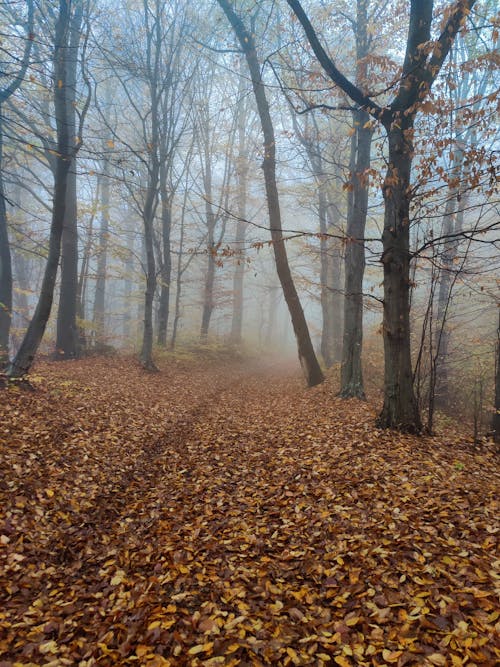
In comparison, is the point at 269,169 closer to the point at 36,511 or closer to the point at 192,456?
the point at 192,456

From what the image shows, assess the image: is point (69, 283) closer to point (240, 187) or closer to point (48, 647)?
point (240, 187)

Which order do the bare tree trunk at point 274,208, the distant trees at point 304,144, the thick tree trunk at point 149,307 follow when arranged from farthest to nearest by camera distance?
1. the thick tree trunk at point 149,307
2. the bare tree trunk at point 274,208
3. the distant trees at point 304,144

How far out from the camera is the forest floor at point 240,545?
9.17ft

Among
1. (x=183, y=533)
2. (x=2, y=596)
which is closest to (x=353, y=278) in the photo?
(x=183, y=533)

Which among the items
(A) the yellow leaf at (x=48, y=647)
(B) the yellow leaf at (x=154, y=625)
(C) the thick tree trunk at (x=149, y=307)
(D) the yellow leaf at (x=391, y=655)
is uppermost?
(C) the thick tree trunk at (x=149, y=307)

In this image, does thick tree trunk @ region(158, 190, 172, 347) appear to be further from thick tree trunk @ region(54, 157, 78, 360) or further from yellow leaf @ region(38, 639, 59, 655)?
yellow leaf @ region(38, 639, 59, 655)

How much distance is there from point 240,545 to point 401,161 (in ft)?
19.5

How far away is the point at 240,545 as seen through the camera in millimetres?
3969

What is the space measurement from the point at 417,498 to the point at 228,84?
63.6 ft

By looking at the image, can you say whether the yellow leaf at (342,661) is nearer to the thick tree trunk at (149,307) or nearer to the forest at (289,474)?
the forest at (289,474)

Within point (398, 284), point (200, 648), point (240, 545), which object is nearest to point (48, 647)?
point (200, 648)

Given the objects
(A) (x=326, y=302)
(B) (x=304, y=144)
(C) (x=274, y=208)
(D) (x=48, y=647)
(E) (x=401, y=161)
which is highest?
(B) (x=304, y=144)

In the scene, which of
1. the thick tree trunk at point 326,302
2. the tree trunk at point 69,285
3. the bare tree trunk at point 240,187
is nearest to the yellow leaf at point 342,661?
the tree trunk at point 69,285

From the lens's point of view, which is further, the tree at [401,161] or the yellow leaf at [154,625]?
the tree at [401,161]
